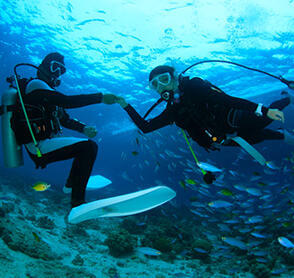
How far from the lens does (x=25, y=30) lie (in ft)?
48.2

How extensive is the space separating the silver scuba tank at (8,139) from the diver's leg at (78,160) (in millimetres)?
290

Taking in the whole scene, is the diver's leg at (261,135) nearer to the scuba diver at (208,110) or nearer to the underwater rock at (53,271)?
the scuba diver at (208,110)

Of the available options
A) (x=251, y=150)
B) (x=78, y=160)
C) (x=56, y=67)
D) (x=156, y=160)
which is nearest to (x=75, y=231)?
(x=156, y=160)

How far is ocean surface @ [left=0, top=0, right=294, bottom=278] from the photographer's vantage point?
21.5 feet

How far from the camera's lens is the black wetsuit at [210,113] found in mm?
4129

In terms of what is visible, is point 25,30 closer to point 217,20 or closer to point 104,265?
point 217,20

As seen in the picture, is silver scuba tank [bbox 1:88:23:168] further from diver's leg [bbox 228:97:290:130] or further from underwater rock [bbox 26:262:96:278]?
diver's leg [bbox 228:97:290:130]

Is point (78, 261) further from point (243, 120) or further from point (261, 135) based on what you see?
point (261, 135)

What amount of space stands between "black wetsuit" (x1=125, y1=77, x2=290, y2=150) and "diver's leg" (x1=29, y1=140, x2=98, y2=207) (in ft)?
7.38

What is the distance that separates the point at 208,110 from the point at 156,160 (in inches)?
285

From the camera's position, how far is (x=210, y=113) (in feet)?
14.4

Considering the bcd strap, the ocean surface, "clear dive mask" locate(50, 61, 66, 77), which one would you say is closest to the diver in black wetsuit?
"clear dive mask" locate(50, 61, 66, 77)

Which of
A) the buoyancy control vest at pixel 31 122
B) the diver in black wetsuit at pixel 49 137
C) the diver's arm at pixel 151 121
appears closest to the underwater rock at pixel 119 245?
the diver's arm at pixel 151 121

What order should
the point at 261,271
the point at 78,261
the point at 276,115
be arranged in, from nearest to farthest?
the point at 276,115 → the point at 78,261 → the point at 261,271
